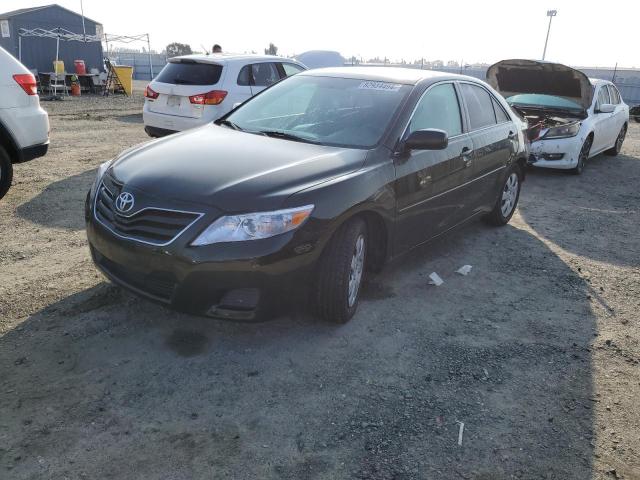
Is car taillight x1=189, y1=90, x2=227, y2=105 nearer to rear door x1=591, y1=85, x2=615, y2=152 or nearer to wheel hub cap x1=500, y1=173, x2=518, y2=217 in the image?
wheel hub cap x1=500, y1=173, x2=518, y2=217

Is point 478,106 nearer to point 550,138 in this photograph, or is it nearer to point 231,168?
point 231,168

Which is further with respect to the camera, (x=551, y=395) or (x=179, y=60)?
(x=179, y=60)

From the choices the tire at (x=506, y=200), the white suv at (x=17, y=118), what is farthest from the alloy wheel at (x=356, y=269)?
the white suv at (x=17, y=118)

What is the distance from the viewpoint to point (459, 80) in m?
5.11

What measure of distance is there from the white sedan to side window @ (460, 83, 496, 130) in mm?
3712

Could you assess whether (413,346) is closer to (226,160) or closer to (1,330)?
(226,160)

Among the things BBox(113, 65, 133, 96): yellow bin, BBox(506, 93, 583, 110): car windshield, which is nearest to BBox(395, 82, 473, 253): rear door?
BBox(506, 93, 583, 110): car windshield

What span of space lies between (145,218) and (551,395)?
256 cm

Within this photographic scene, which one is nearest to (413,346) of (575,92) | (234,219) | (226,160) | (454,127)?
(234,219)

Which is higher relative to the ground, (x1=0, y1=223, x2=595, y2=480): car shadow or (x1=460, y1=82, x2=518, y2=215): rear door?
(x1=460, y1=82, x2=518, y2=215): rear door

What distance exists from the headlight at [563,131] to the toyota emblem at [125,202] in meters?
7.59

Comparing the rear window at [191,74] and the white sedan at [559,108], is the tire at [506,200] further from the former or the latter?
the rear window at [191,74]

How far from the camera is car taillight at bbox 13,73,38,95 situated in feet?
18.9

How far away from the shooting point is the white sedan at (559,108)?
9039 mm
